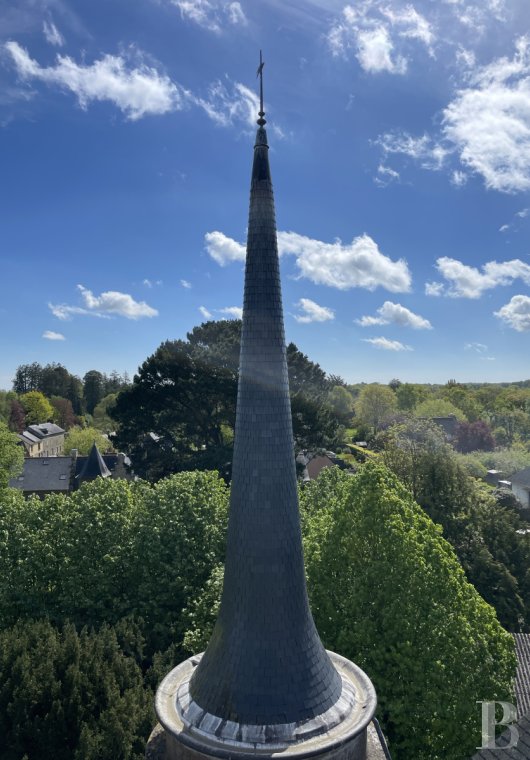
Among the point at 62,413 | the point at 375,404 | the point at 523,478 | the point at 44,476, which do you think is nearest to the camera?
the point at 44,476

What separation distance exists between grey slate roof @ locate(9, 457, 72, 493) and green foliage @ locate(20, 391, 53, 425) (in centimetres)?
4569

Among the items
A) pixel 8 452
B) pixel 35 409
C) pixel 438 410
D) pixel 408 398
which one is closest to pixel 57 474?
pixel 8 452

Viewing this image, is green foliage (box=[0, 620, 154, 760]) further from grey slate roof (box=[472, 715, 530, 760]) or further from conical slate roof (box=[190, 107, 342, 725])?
grey slate roof (box=[472, 715, 530, 760])

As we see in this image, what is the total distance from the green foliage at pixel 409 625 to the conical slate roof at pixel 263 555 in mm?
4278

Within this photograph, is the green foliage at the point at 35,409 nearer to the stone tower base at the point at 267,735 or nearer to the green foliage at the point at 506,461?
the green foliage at the point at 506,461

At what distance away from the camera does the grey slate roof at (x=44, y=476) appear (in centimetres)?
5047

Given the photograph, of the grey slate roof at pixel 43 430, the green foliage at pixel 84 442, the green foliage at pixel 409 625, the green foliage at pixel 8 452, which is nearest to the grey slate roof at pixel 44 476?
the green foliage at pixel 8 452

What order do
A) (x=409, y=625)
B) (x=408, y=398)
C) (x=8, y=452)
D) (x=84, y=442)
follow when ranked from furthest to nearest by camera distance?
(x=408, y=398) → (x=84, y=442) → (x=8, y=452) → (x=409, y=625)

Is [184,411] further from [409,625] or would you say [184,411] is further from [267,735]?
[267,735]

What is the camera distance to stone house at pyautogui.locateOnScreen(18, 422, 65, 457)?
2963 inches

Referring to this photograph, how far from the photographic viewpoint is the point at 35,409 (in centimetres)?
9606

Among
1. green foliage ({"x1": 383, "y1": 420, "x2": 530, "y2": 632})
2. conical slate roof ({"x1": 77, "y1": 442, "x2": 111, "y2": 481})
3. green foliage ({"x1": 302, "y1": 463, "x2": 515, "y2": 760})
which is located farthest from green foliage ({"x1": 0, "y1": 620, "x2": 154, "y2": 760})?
conical slate roof ({"x1": 77, "y1": 442, "x2": 111, "y2": 481})

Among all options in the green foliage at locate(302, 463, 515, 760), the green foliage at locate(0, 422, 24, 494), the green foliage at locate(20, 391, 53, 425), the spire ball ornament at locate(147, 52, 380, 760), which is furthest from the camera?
the green foliage at locate(20, 391, 53, 425)

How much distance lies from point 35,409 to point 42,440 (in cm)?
1842
